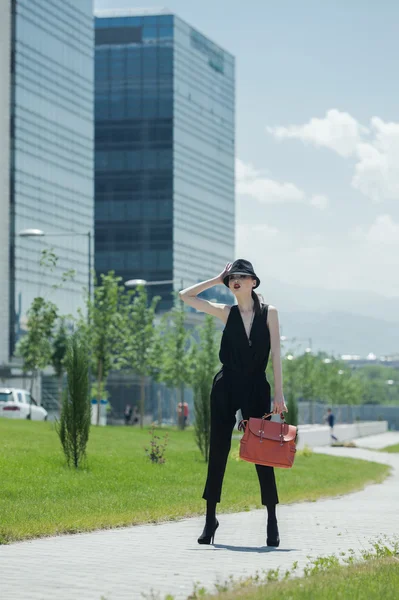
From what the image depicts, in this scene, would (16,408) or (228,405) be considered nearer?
(228,405)

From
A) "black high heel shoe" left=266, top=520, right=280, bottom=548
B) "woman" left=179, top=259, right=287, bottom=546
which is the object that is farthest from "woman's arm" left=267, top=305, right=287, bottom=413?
"black high heel shoe" left=266, top=520, right=280, bottom=548

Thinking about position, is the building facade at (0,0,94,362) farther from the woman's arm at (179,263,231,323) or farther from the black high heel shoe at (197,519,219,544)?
the black high heel shoe at (197,519,219,544)

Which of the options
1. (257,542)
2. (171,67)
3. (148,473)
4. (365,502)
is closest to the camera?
(257,542)

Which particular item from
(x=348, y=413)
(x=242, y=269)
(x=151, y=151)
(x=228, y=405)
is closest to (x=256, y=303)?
(x=242, y=269)

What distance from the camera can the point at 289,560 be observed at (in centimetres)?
780

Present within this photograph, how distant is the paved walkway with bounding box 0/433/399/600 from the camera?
629 centimetres

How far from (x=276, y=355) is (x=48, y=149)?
9445 centimetres

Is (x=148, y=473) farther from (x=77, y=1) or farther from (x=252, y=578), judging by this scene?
(x=77, y=1)

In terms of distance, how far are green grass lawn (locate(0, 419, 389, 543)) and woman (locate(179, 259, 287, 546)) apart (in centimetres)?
172

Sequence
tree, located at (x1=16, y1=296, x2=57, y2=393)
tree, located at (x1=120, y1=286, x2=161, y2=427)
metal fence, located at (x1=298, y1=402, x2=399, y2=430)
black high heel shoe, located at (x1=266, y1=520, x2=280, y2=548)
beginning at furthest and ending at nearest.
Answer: metal fence, located at (x1=298, y1=402, x2=399, y2=430) < tree, located at (x1=120, y1=286, x2=161, y2=427) < tree, located at (x1=16, y1=296, x2=57, y2=393) < black high heel shoe, located at (x1=266, y1=520, x2=280, y2=548)

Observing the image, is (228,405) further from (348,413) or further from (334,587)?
(348,413)

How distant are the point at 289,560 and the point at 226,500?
680 centimetres


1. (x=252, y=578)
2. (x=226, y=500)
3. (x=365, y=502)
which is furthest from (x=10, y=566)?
(x=365, y=502)

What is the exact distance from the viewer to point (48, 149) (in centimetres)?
10144
